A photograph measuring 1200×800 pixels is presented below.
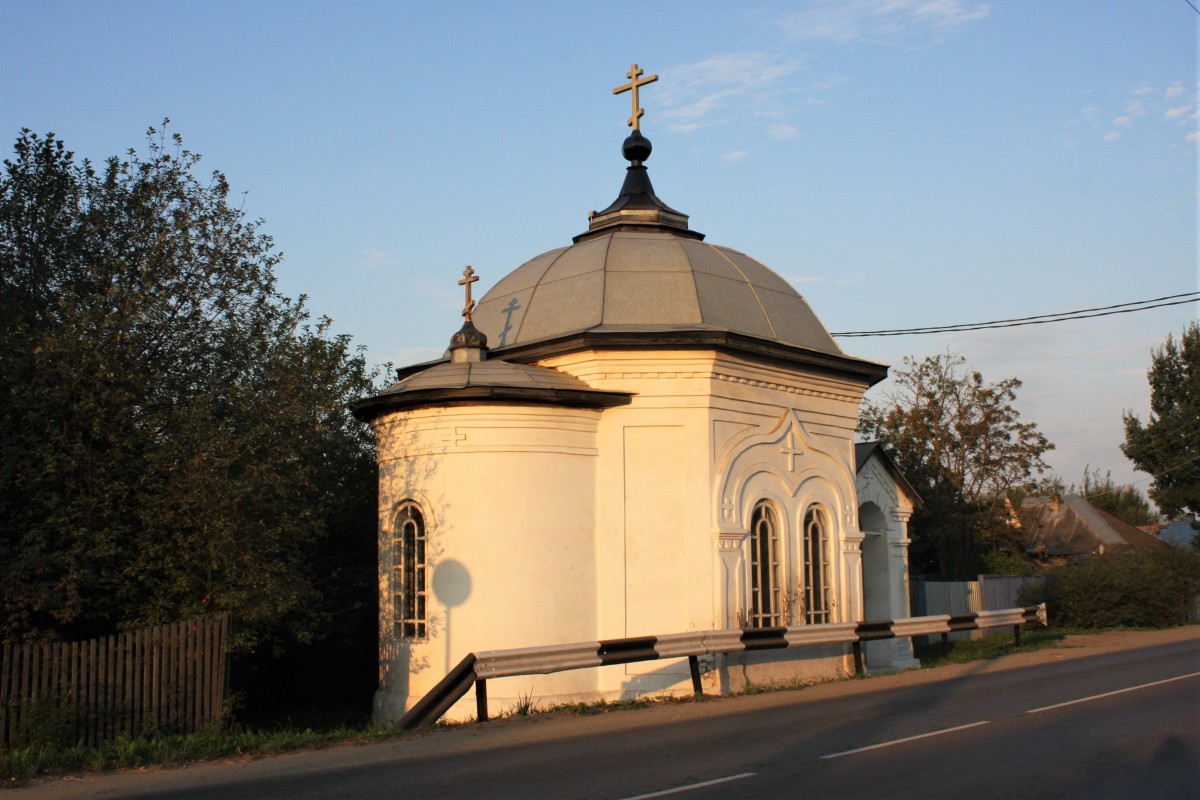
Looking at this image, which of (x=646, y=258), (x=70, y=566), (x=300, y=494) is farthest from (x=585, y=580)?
(x=70, y=566)

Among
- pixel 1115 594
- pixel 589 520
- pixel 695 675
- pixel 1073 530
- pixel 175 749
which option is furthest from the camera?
pixel 1073 530

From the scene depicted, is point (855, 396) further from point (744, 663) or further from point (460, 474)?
point (460, 474)

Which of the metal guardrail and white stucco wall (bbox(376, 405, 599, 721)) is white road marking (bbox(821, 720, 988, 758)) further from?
white stucco wall (bbox(376, 405, 599, 721))

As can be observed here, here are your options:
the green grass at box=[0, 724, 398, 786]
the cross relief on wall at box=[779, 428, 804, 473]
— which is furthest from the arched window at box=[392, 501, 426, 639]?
the cross relief on wall at box=[779, 428, 804, 473]

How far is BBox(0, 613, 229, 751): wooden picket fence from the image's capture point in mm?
10828

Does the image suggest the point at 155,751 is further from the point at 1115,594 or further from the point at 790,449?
the point at 1115,594

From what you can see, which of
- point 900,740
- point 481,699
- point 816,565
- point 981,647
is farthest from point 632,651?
point 981,647

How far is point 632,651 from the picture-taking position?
13.2 meters

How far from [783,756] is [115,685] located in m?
6.70

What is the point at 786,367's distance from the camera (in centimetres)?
1702

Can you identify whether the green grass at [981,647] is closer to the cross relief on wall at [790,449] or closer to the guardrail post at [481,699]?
the cross relief on wall at [790,449]

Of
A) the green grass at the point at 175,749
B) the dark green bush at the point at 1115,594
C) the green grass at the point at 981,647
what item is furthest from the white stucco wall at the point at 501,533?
the dark green bush at the point at 1115,594

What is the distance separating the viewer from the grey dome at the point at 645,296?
54.1ft

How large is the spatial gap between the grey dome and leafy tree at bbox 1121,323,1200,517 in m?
35.4
